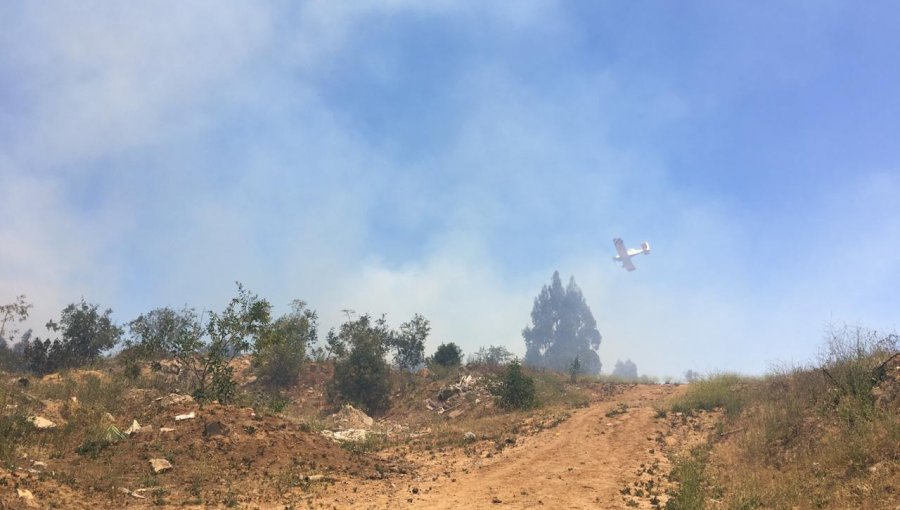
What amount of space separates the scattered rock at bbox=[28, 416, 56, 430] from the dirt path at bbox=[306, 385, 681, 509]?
8.09m

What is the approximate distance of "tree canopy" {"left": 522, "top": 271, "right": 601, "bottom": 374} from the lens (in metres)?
164

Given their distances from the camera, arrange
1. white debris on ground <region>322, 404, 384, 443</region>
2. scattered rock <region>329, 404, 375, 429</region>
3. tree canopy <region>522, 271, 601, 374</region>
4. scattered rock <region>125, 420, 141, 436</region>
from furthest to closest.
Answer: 1. tree canopy <region>522, 271, 601, 374</region>
2. scattered rock <region>329, 404, 375, 429</region>
3. white debris on ground <region>322, 404, 384, 443</region>
4. scattered rock <region>125, 420, 141, 436</region>

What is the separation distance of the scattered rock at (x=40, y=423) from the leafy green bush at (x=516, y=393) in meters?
18.2

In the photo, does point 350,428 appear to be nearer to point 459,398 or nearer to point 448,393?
point 459,398

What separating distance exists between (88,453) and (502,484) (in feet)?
33.9

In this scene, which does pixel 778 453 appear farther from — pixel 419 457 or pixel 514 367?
pixel 514 367

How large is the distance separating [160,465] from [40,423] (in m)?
4.03

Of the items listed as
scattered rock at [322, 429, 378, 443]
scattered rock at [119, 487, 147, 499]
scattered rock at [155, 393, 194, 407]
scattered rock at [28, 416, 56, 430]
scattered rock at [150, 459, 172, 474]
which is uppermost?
scattered rock at [155, 393, 194, 407]

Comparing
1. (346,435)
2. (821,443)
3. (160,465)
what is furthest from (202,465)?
(821,443)

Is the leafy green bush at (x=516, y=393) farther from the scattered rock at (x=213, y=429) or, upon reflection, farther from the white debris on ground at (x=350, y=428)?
the scattered rock at (x=213, y=429)

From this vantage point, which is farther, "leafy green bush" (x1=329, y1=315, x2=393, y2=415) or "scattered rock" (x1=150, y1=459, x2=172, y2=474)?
"leafy green bush" (x1=329, y1=315, x2=393, y2=415)

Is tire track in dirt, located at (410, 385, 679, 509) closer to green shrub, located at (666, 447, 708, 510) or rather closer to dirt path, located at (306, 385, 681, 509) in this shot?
dirt path, located at (306, 385, 681, 509)

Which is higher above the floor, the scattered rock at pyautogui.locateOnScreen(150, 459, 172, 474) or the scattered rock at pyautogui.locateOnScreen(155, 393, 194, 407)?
the scattered rock at pyautogui.locateOnScreen(155, 393, 194, 407)

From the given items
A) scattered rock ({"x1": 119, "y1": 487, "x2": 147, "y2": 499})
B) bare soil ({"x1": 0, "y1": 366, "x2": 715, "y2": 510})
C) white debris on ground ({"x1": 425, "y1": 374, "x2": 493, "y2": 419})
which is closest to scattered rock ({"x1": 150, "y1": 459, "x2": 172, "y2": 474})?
bare soil ({"x1": 0, "y1": 366, "x2": 715, "y2": 510})
